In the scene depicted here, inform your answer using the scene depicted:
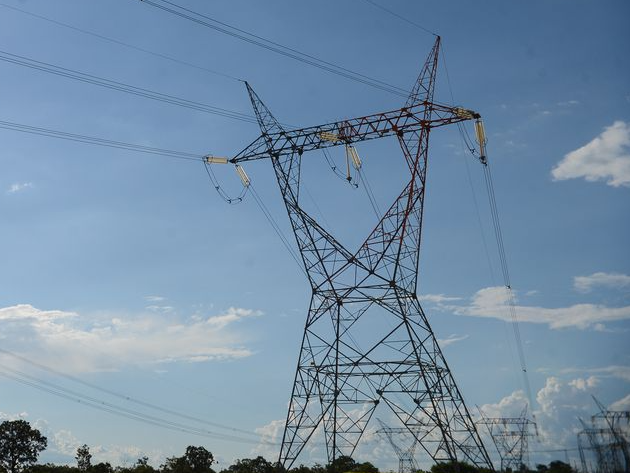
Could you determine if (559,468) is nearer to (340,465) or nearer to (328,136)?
(340,465)

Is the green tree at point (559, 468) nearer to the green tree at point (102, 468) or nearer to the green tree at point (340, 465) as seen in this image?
the green tree at point (340, 465)

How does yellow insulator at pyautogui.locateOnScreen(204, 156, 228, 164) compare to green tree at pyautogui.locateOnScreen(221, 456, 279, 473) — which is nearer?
yellow insulator at pyautogui.locateOnScreen(204, 156, 228, 164)

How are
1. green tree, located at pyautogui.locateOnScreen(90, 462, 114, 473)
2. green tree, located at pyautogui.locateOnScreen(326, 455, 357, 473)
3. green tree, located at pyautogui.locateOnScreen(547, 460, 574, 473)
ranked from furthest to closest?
green tree, located at pyautogui.locateOnScreen(90, 462, 114, 473) → green tree, located at pyautogui.locateOnScreen(547, 460, 574, 473) → green tree, located at pyautogui.locateOnScreen(326, 455, 357, 473)

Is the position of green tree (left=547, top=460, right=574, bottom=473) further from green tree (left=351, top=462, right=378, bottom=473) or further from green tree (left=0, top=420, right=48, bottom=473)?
green tree (left=0, top=420, right=48, bottom=473)

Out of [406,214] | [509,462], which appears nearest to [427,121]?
[406,214]

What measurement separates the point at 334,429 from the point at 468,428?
9.55 m

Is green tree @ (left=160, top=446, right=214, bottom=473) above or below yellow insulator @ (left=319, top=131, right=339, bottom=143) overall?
below

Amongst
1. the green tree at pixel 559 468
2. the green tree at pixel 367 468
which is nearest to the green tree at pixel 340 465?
the green tree at pixel 367 468

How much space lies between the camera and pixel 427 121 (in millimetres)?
49906

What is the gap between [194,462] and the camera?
91938 mm

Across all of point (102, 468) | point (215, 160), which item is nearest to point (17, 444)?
point (102, 468)

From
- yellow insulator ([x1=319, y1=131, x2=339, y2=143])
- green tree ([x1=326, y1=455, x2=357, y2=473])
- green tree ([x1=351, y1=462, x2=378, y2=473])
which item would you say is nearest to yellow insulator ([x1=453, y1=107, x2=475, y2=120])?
yellow insulator ([x1=319, y1=131, x2=339, y2=143])

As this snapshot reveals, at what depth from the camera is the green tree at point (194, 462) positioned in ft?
300

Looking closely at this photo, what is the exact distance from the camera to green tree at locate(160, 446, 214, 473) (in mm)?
91562
